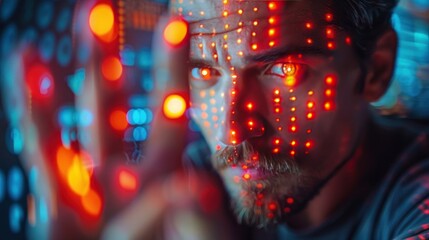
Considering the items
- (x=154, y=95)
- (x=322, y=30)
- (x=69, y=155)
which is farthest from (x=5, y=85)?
(x=322, y=30)

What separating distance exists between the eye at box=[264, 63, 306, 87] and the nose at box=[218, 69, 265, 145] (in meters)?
0.04

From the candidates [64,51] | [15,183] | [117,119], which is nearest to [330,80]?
[117,119]

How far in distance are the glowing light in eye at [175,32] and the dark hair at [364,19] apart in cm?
25

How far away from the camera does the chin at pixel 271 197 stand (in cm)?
82

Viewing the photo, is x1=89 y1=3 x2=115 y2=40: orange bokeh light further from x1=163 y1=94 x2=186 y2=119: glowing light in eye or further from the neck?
the neck

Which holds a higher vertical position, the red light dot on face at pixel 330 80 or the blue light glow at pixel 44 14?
the blue light glow at pixel 44 14

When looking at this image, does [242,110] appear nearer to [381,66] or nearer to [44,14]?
[381,66]

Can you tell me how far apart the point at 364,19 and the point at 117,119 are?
449 millimetres

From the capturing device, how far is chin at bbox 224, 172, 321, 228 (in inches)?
32.1

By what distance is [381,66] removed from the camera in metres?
0.84

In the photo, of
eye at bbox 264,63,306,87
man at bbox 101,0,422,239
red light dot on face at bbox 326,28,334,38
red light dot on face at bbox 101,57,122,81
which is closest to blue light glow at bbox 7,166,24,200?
man at bbox 101,0,422,239

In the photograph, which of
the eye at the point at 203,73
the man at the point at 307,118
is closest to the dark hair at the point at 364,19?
the man at the point at 307,118

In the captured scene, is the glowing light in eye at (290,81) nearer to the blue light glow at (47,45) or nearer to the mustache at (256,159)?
the mustache at (256,159)

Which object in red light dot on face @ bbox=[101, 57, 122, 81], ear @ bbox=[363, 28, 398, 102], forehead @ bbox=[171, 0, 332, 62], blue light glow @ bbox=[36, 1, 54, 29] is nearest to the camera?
red light dot on face @ bbox=[101, 57, 122, 81]
